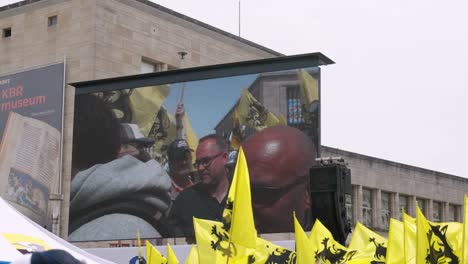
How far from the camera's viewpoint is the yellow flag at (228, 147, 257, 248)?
7.77 meters

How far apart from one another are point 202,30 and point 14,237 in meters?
25.5

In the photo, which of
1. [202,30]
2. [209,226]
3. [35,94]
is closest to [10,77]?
[35,94]

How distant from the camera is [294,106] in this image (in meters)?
21.5

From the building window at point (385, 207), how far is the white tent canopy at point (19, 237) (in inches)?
1511

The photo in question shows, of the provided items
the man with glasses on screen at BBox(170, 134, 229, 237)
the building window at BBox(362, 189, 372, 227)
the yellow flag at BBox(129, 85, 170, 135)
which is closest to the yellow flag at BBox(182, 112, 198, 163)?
the man with glasses on screen at BBox(170, 134, 229, 237)

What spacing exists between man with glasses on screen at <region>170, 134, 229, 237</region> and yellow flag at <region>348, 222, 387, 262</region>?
876 centimetres

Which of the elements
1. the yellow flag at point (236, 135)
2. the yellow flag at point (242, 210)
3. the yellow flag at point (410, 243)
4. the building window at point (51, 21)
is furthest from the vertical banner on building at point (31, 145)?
the yellow flag at point (242, 210)

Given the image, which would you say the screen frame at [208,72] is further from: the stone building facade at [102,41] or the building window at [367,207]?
the building window at [367,207]

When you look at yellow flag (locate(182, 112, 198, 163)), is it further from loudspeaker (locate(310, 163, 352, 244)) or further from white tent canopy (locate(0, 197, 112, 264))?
white tent canopy (locate(0, 197, 112, 264))

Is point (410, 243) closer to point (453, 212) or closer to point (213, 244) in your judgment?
point (213, 244)

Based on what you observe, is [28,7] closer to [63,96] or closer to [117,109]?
[63,96]

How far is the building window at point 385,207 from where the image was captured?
46.6 metres

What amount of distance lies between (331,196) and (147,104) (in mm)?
11647

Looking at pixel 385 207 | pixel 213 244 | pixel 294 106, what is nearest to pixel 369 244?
pixel 213 244
